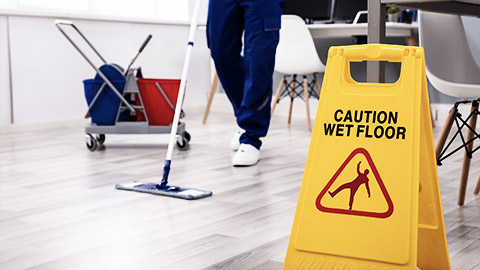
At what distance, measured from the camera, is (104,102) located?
330 cm

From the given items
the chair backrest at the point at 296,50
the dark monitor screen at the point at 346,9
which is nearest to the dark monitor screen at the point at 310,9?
the dark monitor screen at the point at 346,9

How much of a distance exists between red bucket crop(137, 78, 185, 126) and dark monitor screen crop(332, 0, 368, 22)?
1.82 metres

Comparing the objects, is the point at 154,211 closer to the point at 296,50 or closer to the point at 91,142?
the point at 91,142

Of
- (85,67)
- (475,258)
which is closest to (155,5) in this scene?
(85,67)

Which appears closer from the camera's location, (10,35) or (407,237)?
(407,237)

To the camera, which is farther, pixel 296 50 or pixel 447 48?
pixel 296 50

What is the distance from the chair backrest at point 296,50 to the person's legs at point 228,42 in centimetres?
102

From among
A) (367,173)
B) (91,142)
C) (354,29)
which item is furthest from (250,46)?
(367,173)

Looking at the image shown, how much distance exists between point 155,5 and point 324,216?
4.47 m

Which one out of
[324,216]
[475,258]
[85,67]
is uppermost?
[324,216]

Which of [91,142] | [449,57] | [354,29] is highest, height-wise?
[449,57]

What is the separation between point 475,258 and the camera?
1.49m

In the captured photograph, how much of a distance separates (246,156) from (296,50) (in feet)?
4.57

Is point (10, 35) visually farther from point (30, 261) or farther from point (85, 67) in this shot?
point (30, 261)
